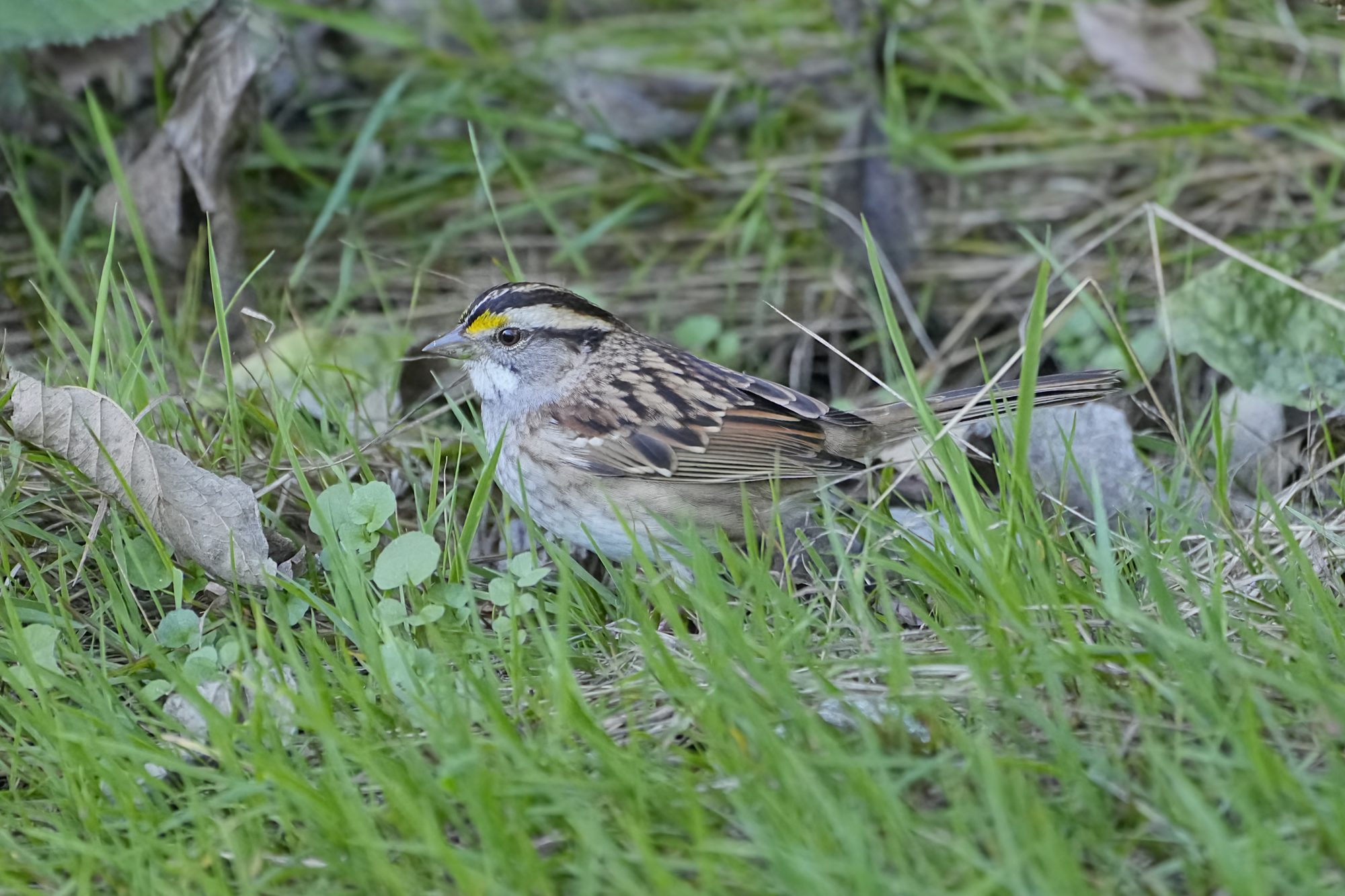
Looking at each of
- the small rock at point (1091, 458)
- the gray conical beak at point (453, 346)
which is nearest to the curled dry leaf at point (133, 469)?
the gray conical beak at point (453, 346)

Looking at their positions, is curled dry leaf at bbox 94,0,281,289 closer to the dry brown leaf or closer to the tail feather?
the tail feather

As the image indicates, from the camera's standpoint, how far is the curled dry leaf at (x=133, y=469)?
3391mm

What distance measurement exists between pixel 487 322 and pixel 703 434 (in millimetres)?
697

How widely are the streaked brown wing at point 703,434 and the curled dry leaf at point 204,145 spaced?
66.0 inches

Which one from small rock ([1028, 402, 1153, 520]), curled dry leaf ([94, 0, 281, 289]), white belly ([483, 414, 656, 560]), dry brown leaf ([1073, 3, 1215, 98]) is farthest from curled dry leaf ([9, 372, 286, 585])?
dry brown leaf ([1073, 3, 1215, 98])

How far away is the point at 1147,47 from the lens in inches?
226

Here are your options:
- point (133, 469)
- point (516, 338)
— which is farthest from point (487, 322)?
point (133, 469)

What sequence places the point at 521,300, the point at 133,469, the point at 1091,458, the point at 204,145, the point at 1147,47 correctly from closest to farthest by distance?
the point at 133,469 < the point at 1091,458 < the point at 521,300 < the point at 204,145 < the point at 1147,47

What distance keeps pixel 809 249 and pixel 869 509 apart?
257cm

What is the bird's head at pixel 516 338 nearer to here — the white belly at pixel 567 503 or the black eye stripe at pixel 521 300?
the black eye stripe at pixel 521 300

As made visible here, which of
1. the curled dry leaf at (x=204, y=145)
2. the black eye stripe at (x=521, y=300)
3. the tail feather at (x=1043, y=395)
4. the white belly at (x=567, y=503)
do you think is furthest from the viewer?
the curled dry leaf at (x=204, y=145)

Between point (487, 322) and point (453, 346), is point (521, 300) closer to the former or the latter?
point (487, 322)

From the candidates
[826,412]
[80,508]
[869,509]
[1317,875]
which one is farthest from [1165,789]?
[80,508]

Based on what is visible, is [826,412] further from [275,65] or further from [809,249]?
[275,65]
